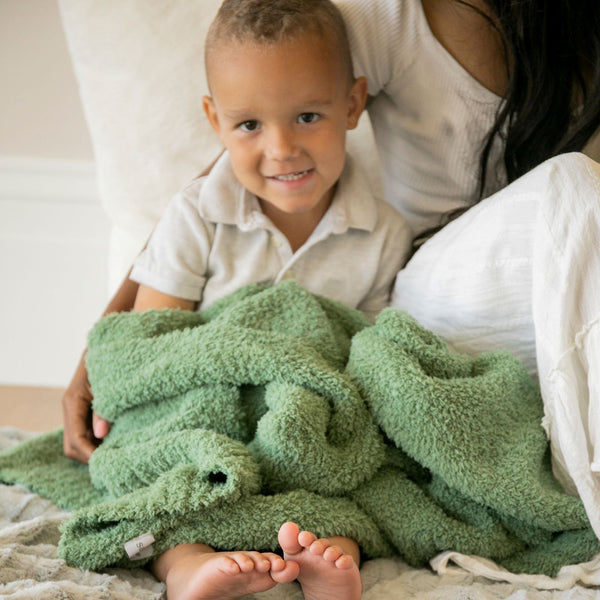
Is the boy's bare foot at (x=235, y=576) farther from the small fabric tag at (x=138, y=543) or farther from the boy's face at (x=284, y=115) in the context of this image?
the boy's face at (x=284, y=115)

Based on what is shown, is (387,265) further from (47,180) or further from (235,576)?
(47,180)

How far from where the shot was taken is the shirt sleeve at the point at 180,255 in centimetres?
111

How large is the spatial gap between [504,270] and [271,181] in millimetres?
339

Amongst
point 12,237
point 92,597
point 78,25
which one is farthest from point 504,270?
point 12,237

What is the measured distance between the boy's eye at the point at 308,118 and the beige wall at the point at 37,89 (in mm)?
902

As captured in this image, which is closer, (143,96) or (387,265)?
(387,265)

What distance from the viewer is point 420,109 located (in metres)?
1.21

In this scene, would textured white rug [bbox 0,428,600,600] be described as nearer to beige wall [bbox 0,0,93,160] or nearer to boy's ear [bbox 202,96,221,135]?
boy's ear [bbox 202,96,221,135]

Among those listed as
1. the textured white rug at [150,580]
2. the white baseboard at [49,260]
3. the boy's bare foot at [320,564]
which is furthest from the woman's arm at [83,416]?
the white baseboard at [49,260]

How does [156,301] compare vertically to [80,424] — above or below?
above

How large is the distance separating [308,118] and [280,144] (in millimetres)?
62

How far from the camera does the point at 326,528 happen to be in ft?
2.48

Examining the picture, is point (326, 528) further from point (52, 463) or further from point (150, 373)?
point (52, 463)

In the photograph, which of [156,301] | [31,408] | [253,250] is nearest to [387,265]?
[253,250]
